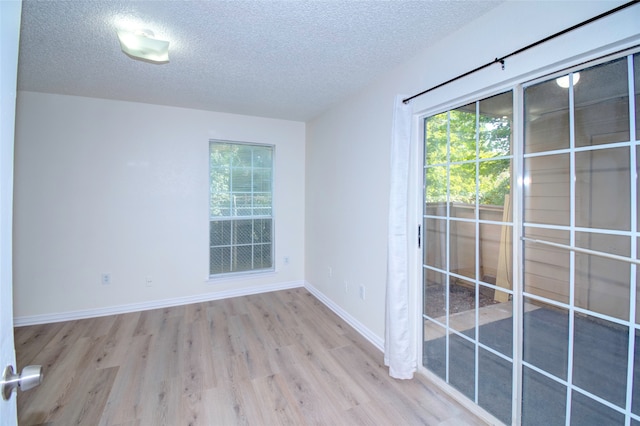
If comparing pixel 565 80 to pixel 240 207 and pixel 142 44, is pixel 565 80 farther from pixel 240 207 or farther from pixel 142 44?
pixel 240 207

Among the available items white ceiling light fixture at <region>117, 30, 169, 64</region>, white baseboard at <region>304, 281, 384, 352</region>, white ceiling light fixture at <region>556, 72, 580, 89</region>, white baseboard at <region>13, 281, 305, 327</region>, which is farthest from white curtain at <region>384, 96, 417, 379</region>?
white baseboard at <region>13, 281, 305, 327</region>

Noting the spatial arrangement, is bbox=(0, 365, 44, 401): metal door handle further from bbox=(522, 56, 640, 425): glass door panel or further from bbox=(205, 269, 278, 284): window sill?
bbox=(205, 269, 278, 284): window sill

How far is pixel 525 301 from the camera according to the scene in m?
1.63

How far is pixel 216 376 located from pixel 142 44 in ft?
7.99

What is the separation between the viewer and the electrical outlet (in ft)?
11.1

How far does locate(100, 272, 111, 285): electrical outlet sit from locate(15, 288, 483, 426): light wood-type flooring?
1.38ft

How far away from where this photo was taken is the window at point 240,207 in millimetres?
3924

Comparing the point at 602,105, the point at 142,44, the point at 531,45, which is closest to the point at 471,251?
the point at 602,105

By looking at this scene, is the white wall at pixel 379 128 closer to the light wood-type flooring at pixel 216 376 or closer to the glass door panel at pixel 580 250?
the glass door panel at pixel 580 250

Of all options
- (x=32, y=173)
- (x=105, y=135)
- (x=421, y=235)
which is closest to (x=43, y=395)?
(x=32, y=173)

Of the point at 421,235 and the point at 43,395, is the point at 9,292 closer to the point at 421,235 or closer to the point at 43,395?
the point at 43,395

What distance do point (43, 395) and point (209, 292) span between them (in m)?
1.92

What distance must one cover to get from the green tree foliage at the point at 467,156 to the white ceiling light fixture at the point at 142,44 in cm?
200

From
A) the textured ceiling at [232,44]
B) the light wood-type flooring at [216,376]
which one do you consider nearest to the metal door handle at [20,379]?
the light wood-type flooring at [216,376]
